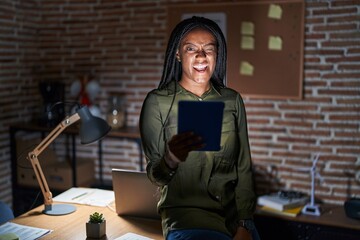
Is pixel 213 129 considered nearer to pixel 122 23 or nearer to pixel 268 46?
pixel 268 46

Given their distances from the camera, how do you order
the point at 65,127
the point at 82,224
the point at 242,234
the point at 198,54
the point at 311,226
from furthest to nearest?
the point at 311,226, the point at 65,127, the point at 82,224, the point at 242,234, the point at 198,54

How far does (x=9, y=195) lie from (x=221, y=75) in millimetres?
3090

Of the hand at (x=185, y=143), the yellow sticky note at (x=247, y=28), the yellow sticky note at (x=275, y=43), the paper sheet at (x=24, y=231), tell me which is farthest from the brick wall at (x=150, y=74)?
the hand at (x=185, y=143)

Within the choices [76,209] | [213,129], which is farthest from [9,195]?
[213,129]

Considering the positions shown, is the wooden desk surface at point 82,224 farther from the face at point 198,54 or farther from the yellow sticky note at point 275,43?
the yellow sticky note at point 275,43

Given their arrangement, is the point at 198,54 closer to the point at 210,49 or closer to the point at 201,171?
the point at 210,49

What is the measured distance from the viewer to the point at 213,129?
162 cm

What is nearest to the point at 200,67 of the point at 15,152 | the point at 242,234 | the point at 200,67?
the point at 200,67

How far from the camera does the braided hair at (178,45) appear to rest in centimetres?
181

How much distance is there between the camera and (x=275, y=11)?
3643mm

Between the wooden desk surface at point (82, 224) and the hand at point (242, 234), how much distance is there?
1.11 ft

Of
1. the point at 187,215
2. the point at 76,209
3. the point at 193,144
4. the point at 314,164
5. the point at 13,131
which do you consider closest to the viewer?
the point at 193,144

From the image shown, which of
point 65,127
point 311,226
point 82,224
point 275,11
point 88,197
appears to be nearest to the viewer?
point 82,224

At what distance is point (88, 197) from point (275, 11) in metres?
2.03
